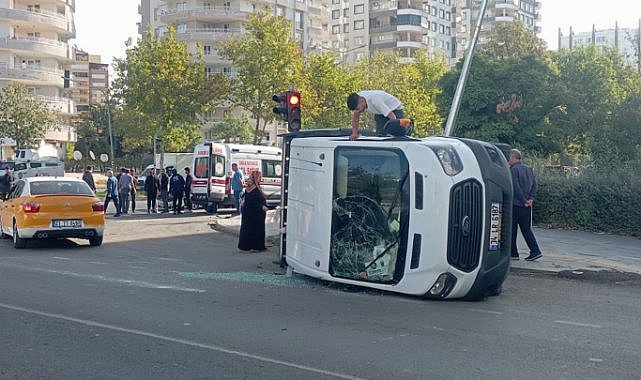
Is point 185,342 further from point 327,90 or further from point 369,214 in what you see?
point 327,90

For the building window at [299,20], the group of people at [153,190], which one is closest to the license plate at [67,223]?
the group of people at [153,190]

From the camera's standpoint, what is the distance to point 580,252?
15.5 m

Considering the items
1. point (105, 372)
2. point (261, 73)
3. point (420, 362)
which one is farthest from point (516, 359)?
point (261, 73)

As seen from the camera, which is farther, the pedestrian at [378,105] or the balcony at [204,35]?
the balcony at [204,35]

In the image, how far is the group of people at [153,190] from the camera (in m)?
26.7

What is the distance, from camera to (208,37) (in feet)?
250

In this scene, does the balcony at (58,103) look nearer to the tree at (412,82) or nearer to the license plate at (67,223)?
the tree at (412,82)

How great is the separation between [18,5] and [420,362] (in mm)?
69802

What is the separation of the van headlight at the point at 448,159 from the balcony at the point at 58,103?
6173 centimetres

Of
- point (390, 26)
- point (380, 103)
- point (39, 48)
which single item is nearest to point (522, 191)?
point (380, 103)

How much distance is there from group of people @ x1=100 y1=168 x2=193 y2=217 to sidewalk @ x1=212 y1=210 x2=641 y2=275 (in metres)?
6.95

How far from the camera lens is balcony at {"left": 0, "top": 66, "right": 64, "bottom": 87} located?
218 feet

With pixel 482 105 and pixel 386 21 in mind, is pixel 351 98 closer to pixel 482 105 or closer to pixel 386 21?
pixel 482 105

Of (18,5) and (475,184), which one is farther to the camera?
(18,5)
